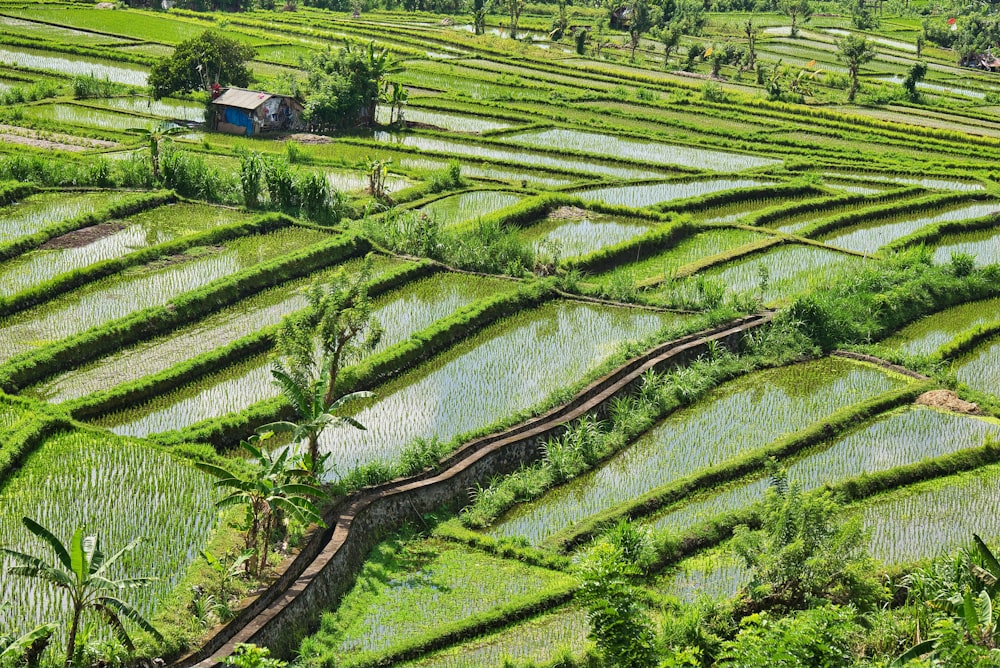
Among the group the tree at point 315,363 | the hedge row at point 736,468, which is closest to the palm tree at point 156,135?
the tree at point 315,363

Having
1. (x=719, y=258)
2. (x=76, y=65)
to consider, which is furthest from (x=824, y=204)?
(x=76, y=65)

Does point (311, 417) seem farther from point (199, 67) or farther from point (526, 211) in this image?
point (199, 67)

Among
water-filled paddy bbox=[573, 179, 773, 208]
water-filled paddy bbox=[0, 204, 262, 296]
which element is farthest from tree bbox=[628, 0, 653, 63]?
water-filled paddy bbox=[0, 204, 262, 296]

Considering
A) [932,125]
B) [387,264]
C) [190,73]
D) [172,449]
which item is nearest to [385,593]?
[172,449]

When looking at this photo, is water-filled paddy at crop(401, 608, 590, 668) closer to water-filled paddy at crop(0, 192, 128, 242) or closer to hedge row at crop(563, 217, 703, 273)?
hedge row at crop(563, 217, 703, 273)

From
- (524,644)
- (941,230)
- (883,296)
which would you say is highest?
(941,230)

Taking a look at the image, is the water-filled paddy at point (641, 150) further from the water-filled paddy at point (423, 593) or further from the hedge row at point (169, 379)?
the water-filled paddy at point (423, 593)

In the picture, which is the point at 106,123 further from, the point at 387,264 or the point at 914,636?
the point at 914,636
